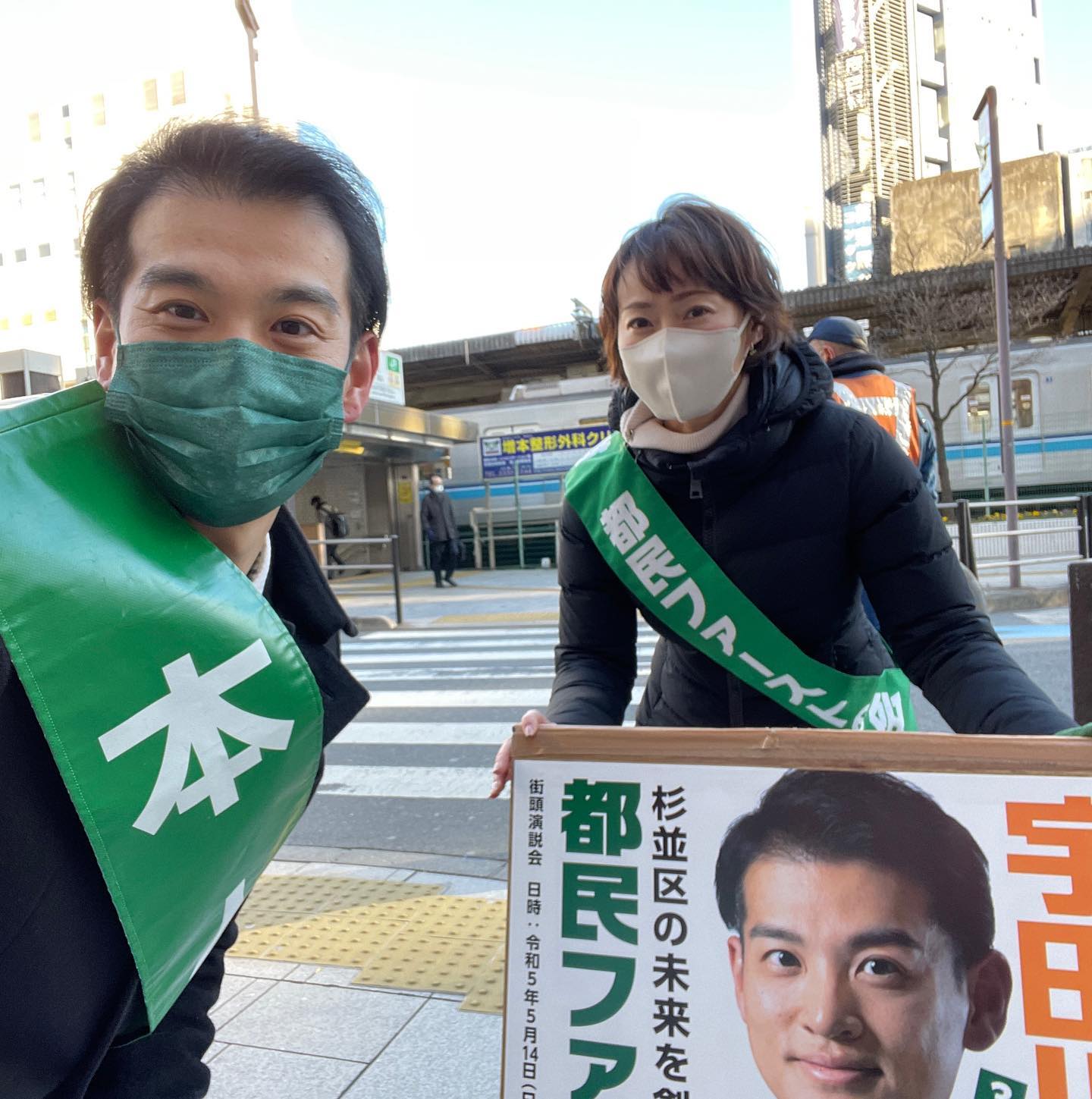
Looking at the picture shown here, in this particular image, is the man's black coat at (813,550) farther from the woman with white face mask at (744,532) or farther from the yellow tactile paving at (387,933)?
the yellow tactile paving at (387,933)

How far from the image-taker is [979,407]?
60.8 ft

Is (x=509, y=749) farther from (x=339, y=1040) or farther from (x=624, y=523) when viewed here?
(x=339, y=1040)

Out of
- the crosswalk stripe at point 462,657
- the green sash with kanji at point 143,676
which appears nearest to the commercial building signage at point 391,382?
the crosswalk stripe at point 462,657

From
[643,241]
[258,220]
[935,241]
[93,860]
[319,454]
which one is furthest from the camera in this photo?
[935,241]

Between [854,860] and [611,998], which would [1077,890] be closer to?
[854,860]

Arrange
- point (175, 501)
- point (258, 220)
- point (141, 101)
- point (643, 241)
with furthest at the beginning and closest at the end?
point (141, 101), point (643, 241), point (258, 220), point (175, 501)

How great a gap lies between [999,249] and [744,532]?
997 cm

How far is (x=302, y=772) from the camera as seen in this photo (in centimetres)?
130

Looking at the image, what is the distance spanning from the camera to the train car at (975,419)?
1692 cm

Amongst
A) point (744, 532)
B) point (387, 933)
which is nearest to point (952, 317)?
point (387, 933)

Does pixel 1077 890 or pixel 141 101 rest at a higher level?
pixel 141 101

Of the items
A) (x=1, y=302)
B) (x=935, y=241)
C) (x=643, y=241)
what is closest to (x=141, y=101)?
(x=1, y=302)

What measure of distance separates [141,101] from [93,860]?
4841cm

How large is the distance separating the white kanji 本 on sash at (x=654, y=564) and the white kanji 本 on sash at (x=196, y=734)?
2.67 feet
